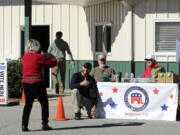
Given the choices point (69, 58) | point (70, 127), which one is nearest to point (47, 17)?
point (69, 58)

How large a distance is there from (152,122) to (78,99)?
175 cm

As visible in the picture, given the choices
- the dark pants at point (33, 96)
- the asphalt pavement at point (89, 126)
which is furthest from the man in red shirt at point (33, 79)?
the asphalt pavement at point (89, 126)

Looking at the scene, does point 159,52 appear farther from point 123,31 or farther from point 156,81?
point 156,81

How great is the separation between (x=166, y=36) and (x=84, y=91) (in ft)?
19.1

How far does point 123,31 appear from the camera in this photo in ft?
57.9

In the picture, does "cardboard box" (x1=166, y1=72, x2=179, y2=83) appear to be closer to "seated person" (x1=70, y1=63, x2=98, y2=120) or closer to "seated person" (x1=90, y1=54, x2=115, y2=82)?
"seated person" (x1=90, y1=54, x2=115, y2=82)

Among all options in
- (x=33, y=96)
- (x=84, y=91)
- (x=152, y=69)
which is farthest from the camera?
(x=152, y=69)

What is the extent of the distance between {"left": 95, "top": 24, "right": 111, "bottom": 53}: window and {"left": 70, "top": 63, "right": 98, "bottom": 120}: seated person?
6.02 meters

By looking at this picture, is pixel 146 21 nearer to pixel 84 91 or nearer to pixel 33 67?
pixel 84 91

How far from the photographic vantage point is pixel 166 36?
1730 cm

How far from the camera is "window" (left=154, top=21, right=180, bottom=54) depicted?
17219 millimetres

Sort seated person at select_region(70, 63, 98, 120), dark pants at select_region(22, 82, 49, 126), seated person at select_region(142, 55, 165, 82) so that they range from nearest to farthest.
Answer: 1. dark pants at select_region(22, 82, 49, 126)
2. seated person at select_region(70, 63, 98, 120)
3. seated person at select_region(142, 55, 165, 82)

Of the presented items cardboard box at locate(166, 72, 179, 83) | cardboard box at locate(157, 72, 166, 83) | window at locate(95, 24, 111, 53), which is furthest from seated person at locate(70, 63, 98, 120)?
window at locate(95, 24, 111, 53)

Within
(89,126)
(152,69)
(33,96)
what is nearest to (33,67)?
(33,96)
